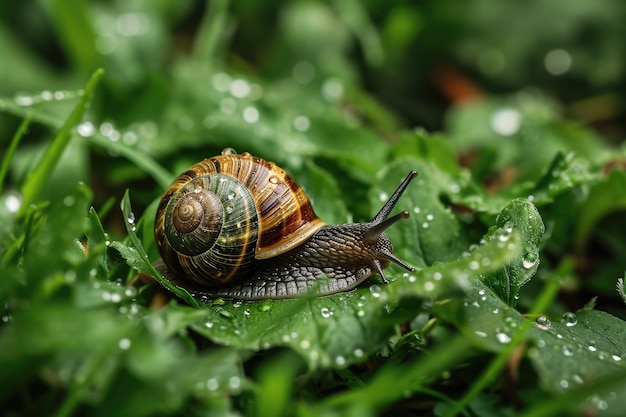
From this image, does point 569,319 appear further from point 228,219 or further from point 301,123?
point 301,123

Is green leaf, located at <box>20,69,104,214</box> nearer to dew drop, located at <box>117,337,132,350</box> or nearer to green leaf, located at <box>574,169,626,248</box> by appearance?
dew drop, located at <box>117,337,132,350</box>

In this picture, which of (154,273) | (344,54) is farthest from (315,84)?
(154,273)

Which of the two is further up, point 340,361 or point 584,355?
point 340,361

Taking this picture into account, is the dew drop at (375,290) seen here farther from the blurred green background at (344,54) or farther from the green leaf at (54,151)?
the blurred green background at (344,54)

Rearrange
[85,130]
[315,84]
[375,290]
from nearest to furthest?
[375,290] → [85,130] → [315,84]

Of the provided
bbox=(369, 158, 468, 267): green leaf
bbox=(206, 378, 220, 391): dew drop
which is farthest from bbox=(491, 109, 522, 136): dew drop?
bbox=(206, 378, 220, 391): dew drop

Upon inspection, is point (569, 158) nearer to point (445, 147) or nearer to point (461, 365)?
point (445, 147)
